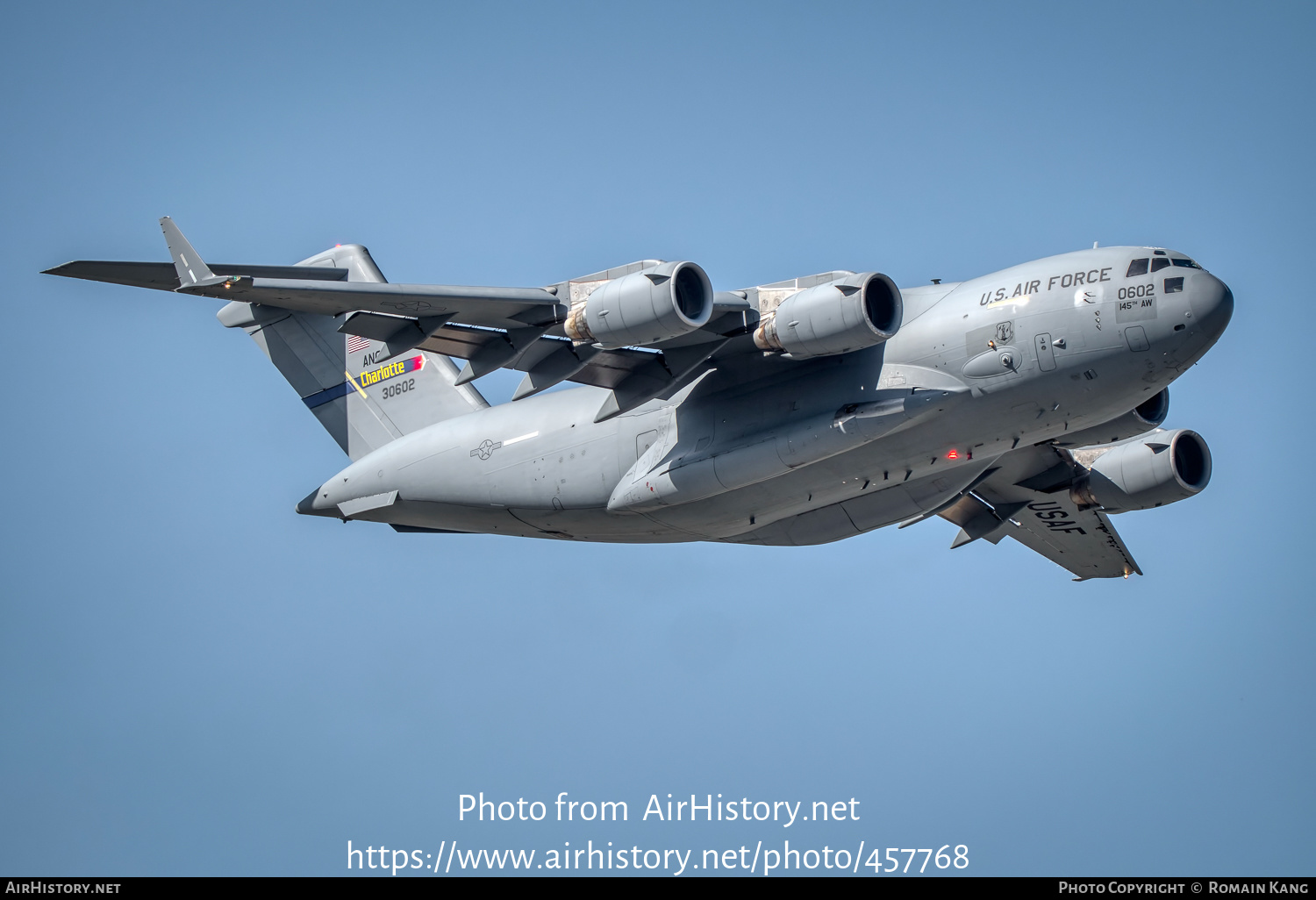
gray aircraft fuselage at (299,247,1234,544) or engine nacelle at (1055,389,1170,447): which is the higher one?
gray aircraft fuselage at (299,247,1234,544)

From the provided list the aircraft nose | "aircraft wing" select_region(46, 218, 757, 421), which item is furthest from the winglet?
the aircraft nose

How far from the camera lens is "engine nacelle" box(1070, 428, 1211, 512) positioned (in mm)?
16562

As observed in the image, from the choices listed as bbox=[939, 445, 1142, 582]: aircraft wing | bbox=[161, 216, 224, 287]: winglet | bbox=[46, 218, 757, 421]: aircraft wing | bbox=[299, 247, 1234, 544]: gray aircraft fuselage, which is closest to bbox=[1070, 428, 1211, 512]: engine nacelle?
bbox=[939, 445, 1142, 582]: aircraft wing

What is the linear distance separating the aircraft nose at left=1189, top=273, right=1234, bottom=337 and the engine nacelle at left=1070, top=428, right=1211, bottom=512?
14.6ft

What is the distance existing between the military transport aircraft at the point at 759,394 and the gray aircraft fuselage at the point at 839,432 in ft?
0.07

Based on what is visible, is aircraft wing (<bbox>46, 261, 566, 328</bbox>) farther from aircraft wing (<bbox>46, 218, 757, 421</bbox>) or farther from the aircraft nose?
the aircraft nose

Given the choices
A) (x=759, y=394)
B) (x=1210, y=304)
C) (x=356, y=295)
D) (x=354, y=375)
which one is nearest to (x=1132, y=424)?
(x=1210, y=304)

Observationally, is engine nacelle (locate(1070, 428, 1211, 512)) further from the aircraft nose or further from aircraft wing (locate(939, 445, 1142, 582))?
the aircraft nose

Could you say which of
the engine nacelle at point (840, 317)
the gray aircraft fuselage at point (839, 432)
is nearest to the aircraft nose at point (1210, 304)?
the gray aircraft fuselage at point (839, 432)

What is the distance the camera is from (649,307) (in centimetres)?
1202

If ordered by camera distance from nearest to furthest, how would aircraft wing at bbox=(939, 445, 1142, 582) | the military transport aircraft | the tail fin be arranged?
the military transport aircraft
aircraft wing at bbox=(939, 445, 1142, 582)
the tail fin

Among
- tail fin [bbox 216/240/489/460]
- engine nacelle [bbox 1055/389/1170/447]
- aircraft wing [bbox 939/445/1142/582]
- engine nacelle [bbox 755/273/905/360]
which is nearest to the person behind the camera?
engine nacelle [bbox 755/273/905/360]

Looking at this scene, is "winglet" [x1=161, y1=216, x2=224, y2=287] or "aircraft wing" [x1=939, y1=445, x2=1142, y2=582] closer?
"winglet" [x1=161, y1=216, x2=224, y2=287]

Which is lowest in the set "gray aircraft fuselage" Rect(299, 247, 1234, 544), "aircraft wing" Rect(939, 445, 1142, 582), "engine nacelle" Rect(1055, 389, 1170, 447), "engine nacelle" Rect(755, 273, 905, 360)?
"aircraft wing" Rect(939, 445, 1142, 582)
